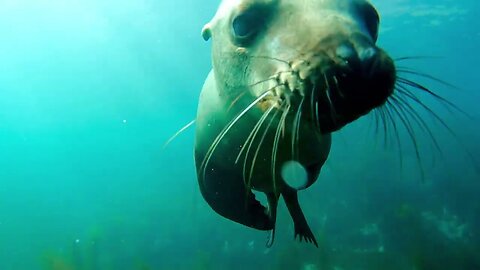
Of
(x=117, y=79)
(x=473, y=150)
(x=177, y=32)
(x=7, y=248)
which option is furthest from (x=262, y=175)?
(x=117, y=79)

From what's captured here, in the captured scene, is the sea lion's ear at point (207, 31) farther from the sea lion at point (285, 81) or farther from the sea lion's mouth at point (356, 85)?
the sea lion's mouth at point (356, 85)

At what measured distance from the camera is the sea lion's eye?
2129 mm

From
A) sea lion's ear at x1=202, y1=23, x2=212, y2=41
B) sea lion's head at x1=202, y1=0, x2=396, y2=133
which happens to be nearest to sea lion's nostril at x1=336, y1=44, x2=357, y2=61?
sea lion's head at x1=202, y1=0, x2=396, y2=133

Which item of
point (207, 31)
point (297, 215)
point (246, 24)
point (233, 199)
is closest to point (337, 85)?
point (246, 24)

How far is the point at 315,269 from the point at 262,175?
816 cm

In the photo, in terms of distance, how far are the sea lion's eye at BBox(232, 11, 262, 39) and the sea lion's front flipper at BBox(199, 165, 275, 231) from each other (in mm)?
1115

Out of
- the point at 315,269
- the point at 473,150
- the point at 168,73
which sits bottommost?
the point at 315,269

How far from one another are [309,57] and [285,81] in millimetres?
145

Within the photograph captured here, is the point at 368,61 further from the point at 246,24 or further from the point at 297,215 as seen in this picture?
the point at 297,215

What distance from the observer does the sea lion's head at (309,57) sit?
1610 millimetres

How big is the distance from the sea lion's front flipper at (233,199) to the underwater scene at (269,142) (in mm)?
11

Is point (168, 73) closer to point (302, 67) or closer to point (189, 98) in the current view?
point (189, 98)

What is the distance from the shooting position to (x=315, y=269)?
33.7 ft

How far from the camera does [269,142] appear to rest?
247cm
